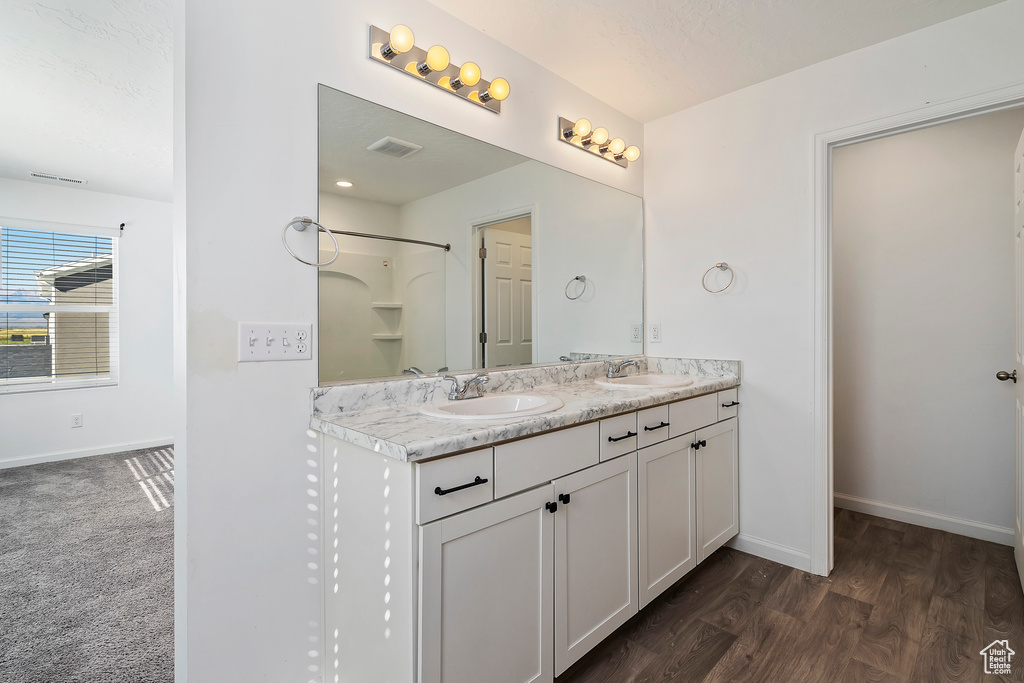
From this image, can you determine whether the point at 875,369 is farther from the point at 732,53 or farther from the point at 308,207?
the point at 308,207

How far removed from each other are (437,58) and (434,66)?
0.03 metres

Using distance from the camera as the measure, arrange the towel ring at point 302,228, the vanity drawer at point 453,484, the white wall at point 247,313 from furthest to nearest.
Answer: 1. the towel ring at point 302,228
2. the white wall at point 247,313
3. the vanity drawer at point 453,484

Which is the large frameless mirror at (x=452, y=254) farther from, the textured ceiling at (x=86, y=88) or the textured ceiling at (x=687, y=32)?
the textured ceiling at (x=86, y=88)

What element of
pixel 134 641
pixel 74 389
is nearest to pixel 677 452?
pixel 134 641

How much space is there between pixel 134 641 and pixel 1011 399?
4054 millimetres

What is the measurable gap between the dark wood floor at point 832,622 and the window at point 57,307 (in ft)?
15.7

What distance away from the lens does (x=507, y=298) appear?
7.13 feet

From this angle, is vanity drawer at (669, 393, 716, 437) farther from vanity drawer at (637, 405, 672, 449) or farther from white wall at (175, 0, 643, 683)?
white wall at (175, 0, 643, 683)

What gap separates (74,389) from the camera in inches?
162

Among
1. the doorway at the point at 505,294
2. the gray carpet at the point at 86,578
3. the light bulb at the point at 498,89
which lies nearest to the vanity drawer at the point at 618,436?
the doorway at the point at 505,294

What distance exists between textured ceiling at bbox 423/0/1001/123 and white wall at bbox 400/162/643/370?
49 centimetres

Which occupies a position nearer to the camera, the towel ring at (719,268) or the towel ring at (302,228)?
the towel ring at (302,228)

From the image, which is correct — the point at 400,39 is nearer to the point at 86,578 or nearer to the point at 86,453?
→ the point at 86,578

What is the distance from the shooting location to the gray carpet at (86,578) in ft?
5.41
